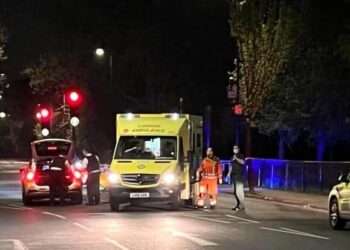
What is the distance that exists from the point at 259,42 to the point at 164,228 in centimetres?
1645

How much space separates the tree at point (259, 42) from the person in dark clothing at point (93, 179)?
8714 millimetres

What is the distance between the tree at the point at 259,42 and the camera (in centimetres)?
3494

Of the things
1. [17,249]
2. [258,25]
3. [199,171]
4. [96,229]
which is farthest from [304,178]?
[17,249]

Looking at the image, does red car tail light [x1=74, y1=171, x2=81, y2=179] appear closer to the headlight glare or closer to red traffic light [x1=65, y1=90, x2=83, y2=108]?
red traffic light [x1=65, y1=90, x2=83, y2=108]

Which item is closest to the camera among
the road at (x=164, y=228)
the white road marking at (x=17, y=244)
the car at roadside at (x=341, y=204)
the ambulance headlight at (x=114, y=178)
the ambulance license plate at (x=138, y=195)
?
the white road marking at (x=17, y=244)

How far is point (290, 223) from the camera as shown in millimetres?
22297

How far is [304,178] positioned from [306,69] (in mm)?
4781

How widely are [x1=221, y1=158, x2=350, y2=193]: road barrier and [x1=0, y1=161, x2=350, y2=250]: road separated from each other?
7.13 meters

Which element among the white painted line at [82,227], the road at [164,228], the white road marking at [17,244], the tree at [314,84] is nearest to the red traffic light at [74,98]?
the road at [164,228]

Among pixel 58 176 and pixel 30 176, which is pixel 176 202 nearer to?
pixel 58 176

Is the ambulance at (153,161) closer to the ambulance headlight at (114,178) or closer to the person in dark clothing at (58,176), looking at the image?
the ambulance headlight at (114,178)

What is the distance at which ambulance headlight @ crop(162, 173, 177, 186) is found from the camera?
2562cm

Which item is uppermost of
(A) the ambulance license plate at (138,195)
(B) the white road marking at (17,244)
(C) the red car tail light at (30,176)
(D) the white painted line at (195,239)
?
(C) the red car tail light at (30,176)

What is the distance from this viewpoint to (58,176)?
29469mm
